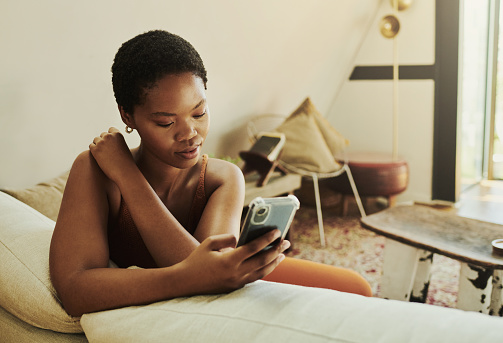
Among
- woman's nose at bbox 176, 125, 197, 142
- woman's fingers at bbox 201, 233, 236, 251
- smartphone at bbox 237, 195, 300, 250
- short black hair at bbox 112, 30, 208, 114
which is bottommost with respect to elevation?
woman's fingers at bbox 201, 233, 236, 251

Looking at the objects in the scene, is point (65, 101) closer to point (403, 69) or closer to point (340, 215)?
point (340, 215)

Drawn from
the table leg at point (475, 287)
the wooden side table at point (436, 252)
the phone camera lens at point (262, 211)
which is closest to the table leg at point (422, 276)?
the wooden side table at point (436, 252)

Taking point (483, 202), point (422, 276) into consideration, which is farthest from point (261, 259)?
point (483, 202)

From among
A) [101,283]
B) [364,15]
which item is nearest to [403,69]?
[364,15]

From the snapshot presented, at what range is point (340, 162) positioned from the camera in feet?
14.0

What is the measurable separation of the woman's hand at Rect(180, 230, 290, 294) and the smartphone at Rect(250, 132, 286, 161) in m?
2.60

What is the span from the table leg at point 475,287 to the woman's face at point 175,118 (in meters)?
1.50

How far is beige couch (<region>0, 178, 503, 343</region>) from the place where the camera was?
0.65 m

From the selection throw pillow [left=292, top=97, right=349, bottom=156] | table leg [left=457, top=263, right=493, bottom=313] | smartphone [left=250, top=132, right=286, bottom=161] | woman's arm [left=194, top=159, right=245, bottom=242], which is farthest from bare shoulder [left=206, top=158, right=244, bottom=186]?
throw pillow [left=292, top=97, right=349, bottom=156]

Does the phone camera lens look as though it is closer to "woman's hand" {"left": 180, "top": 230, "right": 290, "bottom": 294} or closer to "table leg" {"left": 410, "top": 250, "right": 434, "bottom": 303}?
"woman's hand" {"left": 180, "top": 230, "right": 290, "bottom": 294}

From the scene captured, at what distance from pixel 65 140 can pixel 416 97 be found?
10.7 feet

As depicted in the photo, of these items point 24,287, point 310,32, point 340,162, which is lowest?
point 340,162

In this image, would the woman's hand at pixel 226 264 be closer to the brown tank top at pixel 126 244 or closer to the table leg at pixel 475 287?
the brown tank top at pixel 126 244

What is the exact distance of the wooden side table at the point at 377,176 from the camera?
167 inches
